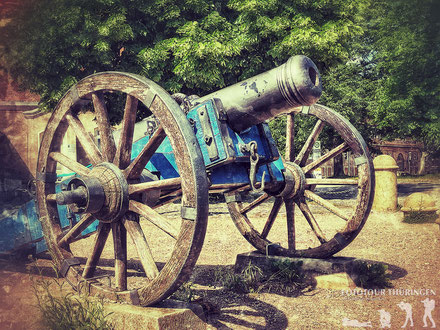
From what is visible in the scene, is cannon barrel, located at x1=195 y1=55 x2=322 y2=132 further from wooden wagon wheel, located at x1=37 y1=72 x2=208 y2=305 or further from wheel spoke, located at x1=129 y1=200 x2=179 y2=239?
wheel spoke, located at x1=129 y1=200 x2=179 y2=239

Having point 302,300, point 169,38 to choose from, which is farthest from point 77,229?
point 169,38

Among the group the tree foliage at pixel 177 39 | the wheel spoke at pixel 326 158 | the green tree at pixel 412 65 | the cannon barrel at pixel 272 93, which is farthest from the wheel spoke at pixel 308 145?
the green tree at pixel 412 65

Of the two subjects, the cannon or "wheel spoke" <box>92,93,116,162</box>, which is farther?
"wheel spoke" <box>92,93,116,162</box>

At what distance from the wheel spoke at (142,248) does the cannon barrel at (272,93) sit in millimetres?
1163

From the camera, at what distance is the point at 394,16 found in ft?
56.3

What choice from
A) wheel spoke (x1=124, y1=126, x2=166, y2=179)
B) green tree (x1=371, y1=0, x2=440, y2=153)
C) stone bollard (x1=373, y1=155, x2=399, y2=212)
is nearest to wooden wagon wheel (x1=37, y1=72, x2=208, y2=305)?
wheel spoke (x1=124, y1=126, x2=166, y2=179)

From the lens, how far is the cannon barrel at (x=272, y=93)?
331 centimetres

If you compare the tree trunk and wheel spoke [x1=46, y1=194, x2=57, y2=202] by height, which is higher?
the tree trunk

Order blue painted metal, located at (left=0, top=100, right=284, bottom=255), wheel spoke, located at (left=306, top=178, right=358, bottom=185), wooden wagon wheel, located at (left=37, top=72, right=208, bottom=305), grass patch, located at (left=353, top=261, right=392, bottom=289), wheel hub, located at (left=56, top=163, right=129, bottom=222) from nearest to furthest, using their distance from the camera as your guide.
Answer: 1. wooden wagon wheel, located at (left=37, top=72, right=208, bottom=305)
2. wheel hub, located at (left=56, top=163, right=129, bottom=222)
3. blue painted metal, located at (left=0, top=100, right=284, bottom=255)
4. grass patch, located at (left=353, top=261, right=392, bottom=289)
5. wheel spoke, located at (left=306, top=178, right=358, bottom=185)

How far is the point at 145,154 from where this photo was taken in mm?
3031

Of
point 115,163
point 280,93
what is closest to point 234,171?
point 280,93

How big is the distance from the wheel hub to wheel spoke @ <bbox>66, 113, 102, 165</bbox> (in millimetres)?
266

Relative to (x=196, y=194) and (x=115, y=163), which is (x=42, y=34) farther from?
(x=196, y=194)

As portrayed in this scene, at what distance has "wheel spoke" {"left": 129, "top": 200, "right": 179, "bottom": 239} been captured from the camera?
274cm
